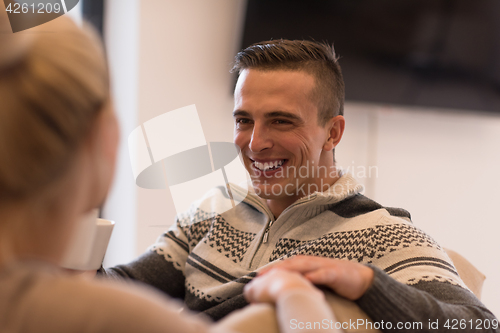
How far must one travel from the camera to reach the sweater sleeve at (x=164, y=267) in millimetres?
1344

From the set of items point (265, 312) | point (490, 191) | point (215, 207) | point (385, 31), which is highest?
point (385, 31)

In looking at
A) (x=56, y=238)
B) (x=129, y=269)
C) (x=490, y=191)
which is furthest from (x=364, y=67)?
(x=56, y=238)

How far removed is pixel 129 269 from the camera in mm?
1349

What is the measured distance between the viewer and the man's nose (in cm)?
130

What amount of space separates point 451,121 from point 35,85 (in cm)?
288

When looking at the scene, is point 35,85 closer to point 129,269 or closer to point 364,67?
point 129,269

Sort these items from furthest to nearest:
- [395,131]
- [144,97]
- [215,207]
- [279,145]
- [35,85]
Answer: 1. [395,131]
2. [144,97]
3. [215,207]
4. [279,145]
5. [35,85]

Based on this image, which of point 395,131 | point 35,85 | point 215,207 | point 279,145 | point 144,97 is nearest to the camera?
point 35,85

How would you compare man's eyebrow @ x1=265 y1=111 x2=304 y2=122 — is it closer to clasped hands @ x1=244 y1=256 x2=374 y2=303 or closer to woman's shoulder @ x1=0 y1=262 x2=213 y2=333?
clasped hands @ x1=244 y1=256 x2=374 y2=303

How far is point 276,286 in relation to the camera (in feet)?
2.24

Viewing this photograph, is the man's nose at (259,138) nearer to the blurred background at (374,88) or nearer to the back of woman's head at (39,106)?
the back of woman's head at (39,106)

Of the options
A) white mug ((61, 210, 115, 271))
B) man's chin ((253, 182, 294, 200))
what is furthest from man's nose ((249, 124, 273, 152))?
white mug ((61, 210, 115, 271))

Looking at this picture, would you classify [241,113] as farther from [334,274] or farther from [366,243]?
[334,274]

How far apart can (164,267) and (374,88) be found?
1.79 metres
